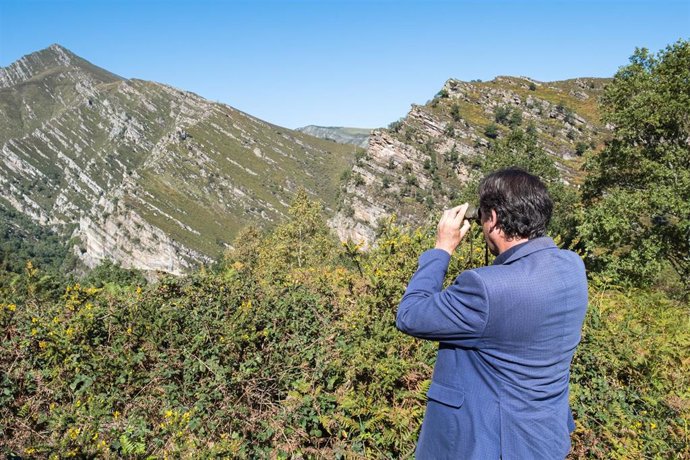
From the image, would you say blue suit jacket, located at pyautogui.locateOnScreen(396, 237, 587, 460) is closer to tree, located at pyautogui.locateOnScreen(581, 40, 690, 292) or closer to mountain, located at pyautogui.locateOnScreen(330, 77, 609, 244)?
tree, located at pyautogui.locateOnScreen(581, 40, 690, 292)

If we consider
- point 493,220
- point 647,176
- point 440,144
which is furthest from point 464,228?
point 440,144

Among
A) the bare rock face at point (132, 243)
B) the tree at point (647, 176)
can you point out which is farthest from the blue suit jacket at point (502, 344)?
the bare rock face at point (132, 243)

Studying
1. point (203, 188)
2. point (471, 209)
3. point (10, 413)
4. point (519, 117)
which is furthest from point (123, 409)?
point (203, 188)

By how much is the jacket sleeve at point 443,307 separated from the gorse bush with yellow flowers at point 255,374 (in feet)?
4.05

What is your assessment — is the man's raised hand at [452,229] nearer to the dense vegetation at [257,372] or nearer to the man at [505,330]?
the man at [505,330]

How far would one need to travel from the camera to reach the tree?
45.2 feet

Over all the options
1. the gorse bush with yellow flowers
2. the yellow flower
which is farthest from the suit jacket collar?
the yellow flower

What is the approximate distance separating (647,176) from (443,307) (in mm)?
17056

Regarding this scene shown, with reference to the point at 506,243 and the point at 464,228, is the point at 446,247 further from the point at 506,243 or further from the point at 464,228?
the point at 506,243

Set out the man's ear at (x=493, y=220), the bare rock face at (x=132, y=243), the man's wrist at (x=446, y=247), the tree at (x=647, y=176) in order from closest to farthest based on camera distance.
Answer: the man's ear at (x=493, y=220) < the man's wrist at (x=446, y=247) < the tree at (x=647, y=176) < the bare rock face at (x=132, y=243)

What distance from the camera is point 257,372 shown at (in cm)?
453

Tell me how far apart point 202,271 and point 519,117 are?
88.4 m

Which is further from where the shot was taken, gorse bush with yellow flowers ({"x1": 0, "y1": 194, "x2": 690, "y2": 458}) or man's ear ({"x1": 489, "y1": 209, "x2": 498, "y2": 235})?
gorse bush with yellow flowers ({"x1": 0, "y1": 194, "x2": 690, "y2": 458})

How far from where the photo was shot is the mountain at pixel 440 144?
3100 inches
